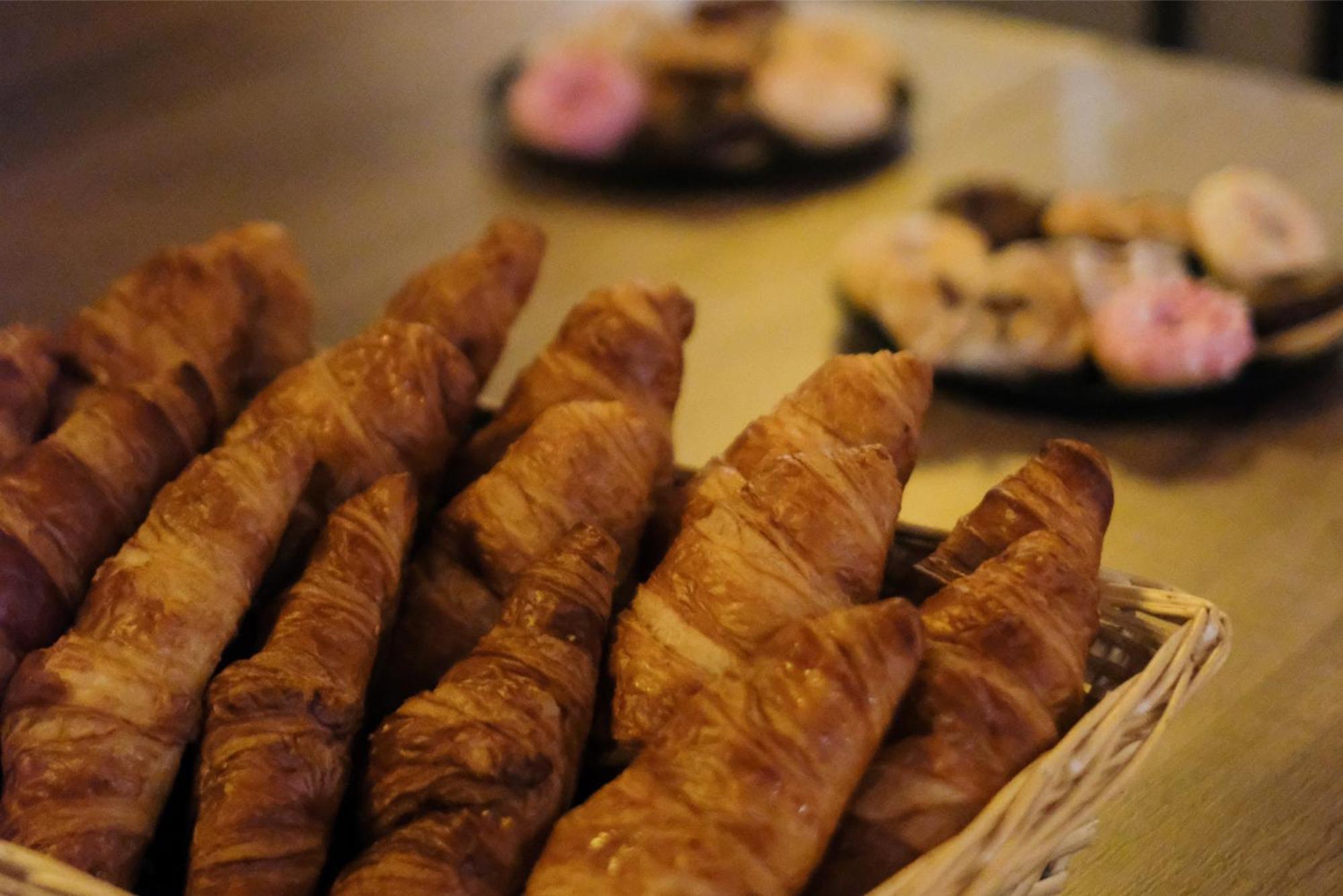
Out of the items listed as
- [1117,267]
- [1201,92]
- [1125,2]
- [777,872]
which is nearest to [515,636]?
[777,872]

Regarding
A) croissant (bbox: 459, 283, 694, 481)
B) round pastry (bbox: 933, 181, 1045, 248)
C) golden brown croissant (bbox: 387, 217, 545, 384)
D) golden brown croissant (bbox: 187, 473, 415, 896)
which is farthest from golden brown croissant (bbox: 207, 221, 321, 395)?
round pastry (bbox: 933, 181, 1045, 248)

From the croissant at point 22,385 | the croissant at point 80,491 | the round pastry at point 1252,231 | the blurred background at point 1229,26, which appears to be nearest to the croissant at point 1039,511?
the croissant at point 80,491

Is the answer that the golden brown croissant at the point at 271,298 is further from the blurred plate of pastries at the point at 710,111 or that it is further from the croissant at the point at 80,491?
the blurred plate of pastries at the point at 710,111

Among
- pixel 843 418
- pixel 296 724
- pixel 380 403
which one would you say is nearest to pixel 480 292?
pixel 380 403

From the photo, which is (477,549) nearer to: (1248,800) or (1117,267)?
(1248,800)

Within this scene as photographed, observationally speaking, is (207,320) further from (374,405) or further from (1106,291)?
(1106,291)

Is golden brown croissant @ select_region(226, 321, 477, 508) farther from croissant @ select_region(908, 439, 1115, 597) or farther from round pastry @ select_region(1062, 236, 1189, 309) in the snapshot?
round pastry @ select_region(1062, 236, 1189, 309)
